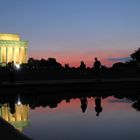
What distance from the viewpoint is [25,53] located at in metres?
84.4

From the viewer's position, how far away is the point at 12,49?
8231 cm

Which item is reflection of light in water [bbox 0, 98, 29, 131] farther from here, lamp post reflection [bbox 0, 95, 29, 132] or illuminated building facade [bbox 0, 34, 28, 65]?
illuminated building facade [bbox 0, 34, 28, 65]

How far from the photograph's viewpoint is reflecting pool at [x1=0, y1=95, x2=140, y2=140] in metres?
12.6

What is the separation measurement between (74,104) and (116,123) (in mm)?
7274

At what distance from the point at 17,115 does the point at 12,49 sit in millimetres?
65807

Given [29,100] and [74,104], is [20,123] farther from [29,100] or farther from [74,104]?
[29,100]

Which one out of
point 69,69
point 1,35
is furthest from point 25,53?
point 69,69

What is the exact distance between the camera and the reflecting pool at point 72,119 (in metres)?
12.6

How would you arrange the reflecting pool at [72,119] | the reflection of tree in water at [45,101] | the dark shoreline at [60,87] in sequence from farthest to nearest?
the dark shoreline at [60,87], the reflection of tree in water at [45,101], the reflecting pool at [72,119]

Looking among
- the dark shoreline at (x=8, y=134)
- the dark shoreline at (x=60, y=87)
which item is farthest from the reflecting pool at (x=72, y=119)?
the dark shoreline at (x=60, y=87)

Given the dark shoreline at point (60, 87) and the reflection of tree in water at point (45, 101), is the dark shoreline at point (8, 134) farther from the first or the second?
the dark shoreline at point (60, 87)

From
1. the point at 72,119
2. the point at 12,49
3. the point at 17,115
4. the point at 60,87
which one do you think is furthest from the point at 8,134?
the point at 12,49

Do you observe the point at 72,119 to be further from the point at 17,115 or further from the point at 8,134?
the point at 8,134

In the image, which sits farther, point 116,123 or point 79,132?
point 116,123
